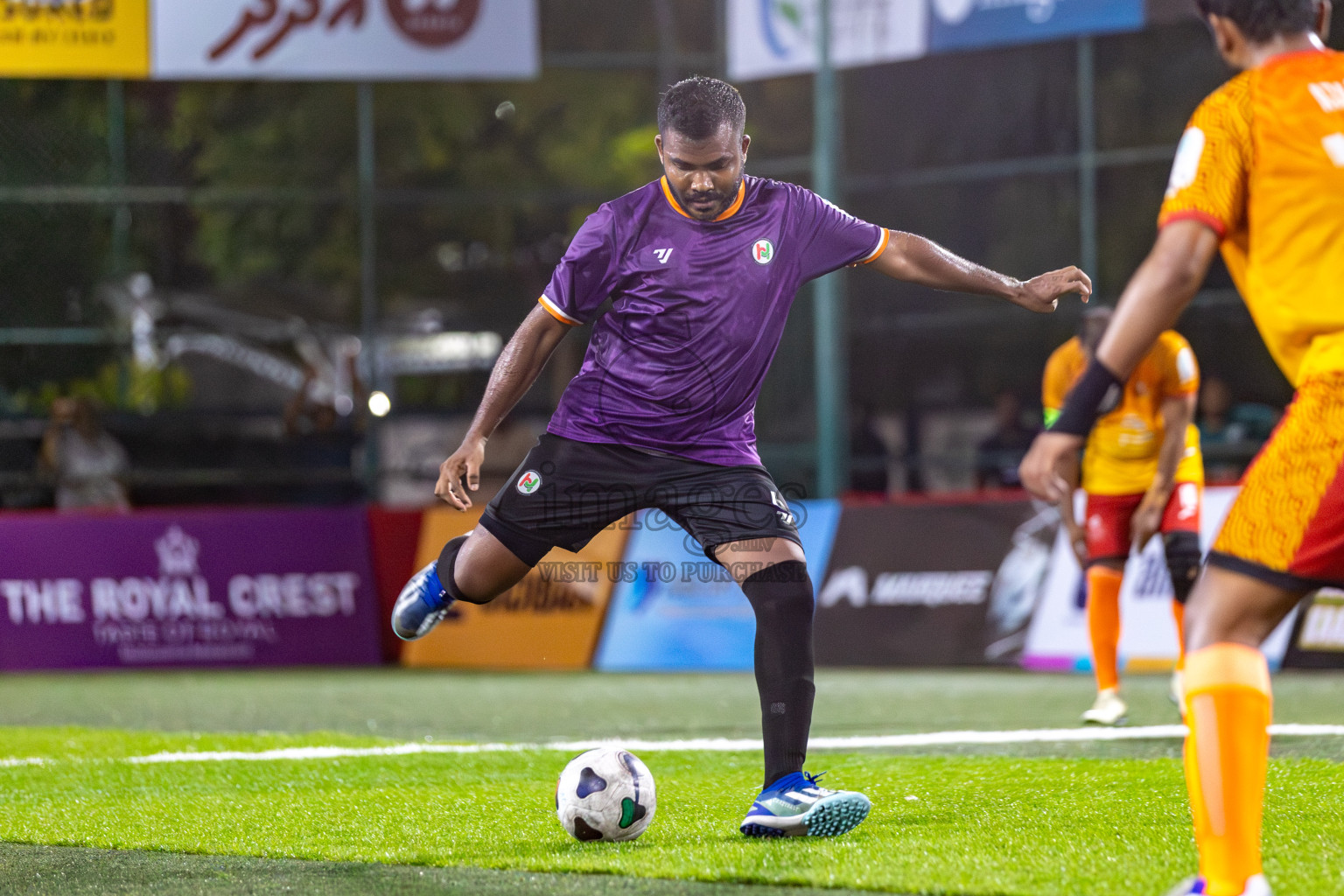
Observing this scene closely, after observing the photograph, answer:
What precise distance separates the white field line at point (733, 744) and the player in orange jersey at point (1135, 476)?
2.37ft

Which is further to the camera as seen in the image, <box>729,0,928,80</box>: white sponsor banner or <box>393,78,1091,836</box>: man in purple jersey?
<box>729,0,928,80</box>: white sponsor banner

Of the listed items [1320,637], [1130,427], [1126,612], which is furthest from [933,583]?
[1130,427]

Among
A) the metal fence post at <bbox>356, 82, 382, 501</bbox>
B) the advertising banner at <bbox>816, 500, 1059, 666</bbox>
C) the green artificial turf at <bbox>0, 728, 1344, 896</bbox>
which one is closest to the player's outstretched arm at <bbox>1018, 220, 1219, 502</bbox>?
the green artificial turf at <bbox>0, 728, 1344, 896</bbox>

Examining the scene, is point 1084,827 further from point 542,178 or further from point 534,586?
point 542,178

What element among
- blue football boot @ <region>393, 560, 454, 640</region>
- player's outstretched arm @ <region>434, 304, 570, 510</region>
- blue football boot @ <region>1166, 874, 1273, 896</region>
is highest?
player's outstretched arm @ <region>434, 304, 570, 510</region>

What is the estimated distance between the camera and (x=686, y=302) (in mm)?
5355

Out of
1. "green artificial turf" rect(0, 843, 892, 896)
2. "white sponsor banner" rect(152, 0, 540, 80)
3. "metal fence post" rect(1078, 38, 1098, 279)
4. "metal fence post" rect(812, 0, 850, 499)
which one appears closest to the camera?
"green artificial turf" rect(0, 843, 892, 896)

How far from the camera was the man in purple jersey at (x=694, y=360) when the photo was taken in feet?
17.1

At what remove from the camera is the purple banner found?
45.1 ft

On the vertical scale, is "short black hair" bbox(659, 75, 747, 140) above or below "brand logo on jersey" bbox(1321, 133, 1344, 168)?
above

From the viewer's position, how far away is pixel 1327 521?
3.51m

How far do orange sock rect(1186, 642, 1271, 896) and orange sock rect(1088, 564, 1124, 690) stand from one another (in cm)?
520

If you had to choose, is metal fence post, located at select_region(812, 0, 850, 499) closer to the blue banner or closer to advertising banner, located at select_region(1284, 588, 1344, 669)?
the blue banner

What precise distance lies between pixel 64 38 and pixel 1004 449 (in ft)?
30.9
